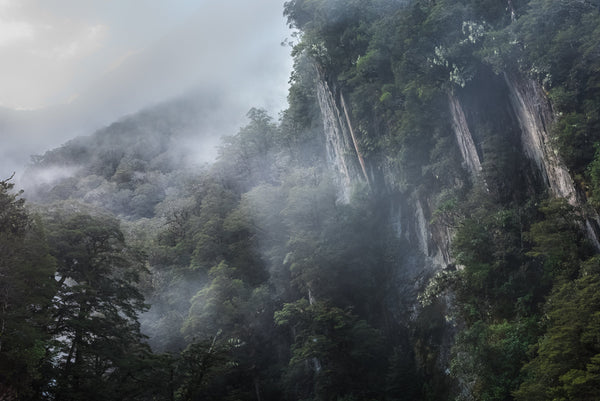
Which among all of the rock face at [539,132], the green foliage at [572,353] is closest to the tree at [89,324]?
the green foliage at [572,353]

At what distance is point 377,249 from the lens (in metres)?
29.7

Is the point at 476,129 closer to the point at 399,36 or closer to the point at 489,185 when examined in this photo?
the point at 489,185

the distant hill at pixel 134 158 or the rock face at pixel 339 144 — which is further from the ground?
the distant hill at pixel 134 158

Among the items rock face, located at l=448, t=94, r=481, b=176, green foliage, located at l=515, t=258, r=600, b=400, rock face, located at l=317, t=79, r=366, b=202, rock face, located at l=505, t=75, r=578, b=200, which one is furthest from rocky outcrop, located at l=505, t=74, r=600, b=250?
rock face, located at l=317, t=79, r=366, b=202

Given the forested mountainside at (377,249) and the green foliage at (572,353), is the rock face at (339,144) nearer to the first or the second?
the forested mountainside at (377,249)

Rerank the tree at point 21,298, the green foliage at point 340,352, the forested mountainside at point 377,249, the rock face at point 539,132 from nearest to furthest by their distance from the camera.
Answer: the tree at point 21,298
the forested mountainside at point 377,249
the rock face at point 539,132
the green foliage at point 340,352

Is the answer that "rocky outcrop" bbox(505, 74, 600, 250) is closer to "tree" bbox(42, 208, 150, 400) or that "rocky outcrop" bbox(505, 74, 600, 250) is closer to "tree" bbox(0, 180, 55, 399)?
"tree" bbox(42, 208, 150, 400)

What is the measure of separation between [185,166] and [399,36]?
5246 centimetres

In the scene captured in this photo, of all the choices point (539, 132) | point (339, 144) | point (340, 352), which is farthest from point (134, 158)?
point (539, 132)

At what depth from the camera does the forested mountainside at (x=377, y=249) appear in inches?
604

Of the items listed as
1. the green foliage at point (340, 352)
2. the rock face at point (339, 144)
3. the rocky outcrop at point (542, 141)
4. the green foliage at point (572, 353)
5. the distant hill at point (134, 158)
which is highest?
the distant hill at point (134, 158)

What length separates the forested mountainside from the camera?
1534 cm

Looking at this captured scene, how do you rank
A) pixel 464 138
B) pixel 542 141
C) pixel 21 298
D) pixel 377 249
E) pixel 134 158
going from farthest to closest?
pixel 134 158 < pixel 377 249 < pixel 464 138 < pixel 542 141 < pixel 21 298

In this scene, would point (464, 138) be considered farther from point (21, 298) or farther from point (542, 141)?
point (21, 298)
